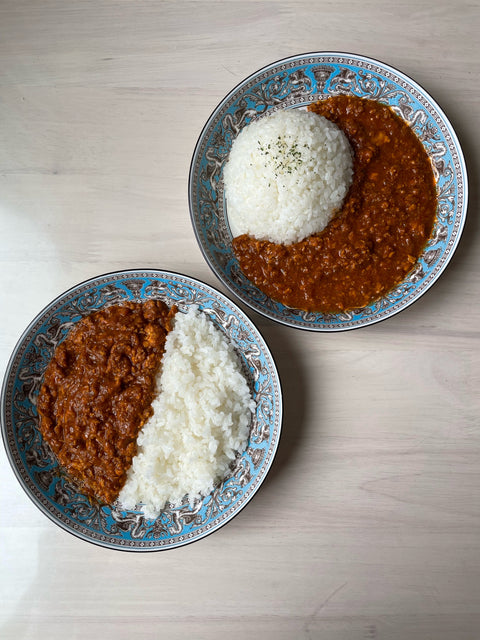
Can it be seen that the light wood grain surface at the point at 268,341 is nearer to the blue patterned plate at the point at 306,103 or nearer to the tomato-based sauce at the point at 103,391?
the blue patterned plate at the point at 306,103

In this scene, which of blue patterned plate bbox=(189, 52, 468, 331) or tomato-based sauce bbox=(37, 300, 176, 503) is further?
blue patterned plate bbox=(189, 52, 468, 331)

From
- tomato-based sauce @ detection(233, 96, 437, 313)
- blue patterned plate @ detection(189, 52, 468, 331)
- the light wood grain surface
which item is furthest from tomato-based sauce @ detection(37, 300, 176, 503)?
tomato-based sauce @ detection(233, 96, 437, 313)

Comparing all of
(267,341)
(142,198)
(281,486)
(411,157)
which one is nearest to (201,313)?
(267,341)

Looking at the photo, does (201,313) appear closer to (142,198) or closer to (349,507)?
(142,198)

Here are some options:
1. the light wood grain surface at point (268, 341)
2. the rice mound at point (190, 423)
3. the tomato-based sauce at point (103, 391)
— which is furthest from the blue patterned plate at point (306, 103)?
the tomato-based sauce at point (103, 391)

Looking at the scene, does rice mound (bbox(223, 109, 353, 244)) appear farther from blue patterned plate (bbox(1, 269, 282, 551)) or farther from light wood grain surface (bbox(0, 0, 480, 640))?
blue patterned plate (bbox(1, 269, 282, 551))

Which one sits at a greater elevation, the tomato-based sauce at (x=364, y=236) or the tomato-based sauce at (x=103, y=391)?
the tomato-based sauce at (x=364, y=236)
